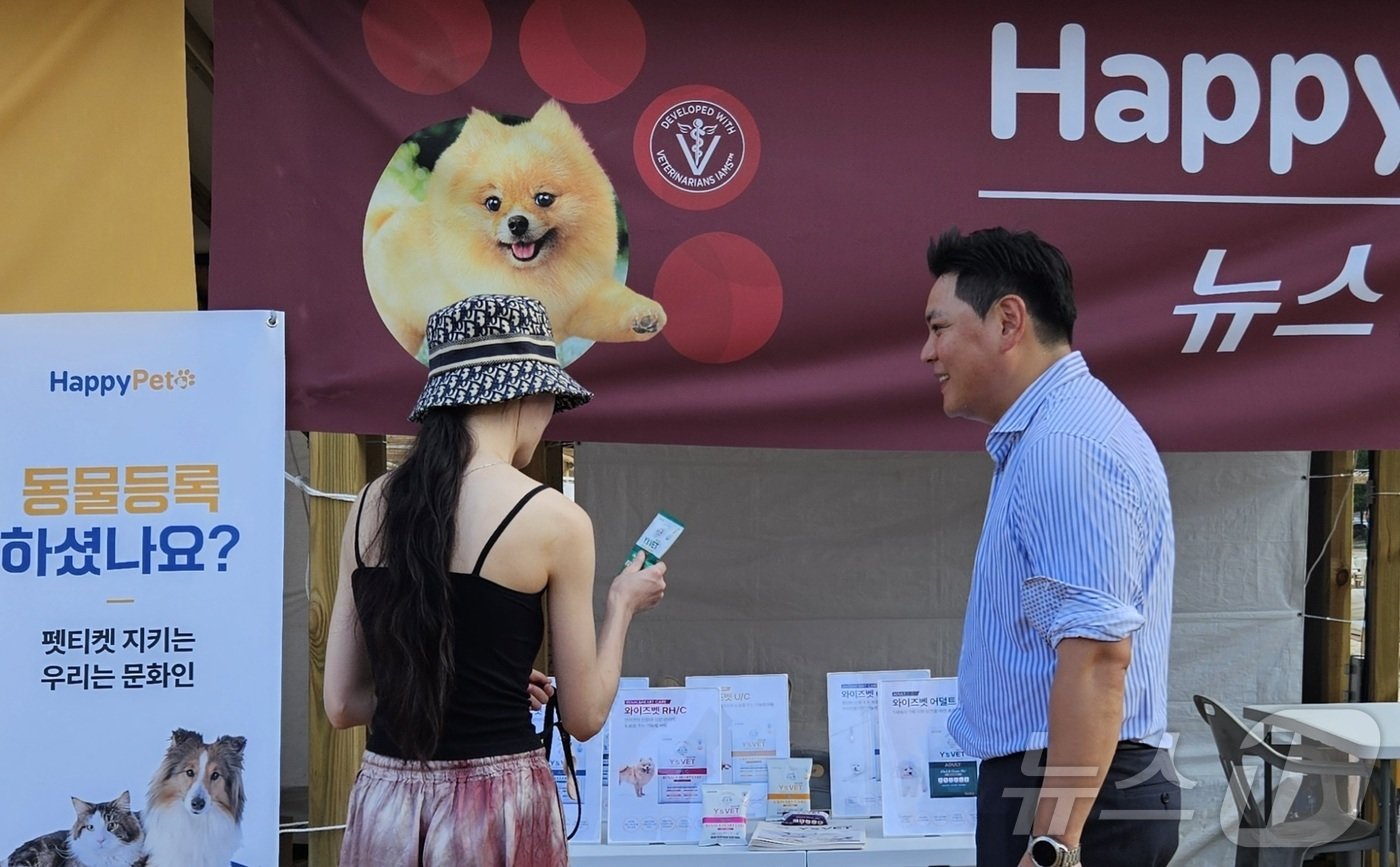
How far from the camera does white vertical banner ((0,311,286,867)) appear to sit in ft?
9.34

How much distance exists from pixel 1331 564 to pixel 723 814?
235cm

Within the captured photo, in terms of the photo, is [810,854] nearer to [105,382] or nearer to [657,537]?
[657,537]

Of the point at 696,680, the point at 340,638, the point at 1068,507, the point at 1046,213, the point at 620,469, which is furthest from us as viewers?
the point at 620,469

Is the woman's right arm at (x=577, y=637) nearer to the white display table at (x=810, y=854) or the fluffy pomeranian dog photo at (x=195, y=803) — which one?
the fluffy pomeranian dog photo at (x=195, y=803)

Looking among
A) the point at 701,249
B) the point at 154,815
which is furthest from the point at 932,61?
the point at 154,815

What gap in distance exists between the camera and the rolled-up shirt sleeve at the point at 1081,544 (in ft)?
5.65

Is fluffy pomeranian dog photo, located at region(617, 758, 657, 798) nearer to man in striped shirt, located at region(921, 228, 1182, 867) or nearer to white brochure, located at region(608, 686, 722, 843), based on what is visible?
white brochure, located at region(608, 686, 722, 843)

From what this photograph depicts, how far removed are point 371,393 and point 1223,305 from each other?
2.09 metres

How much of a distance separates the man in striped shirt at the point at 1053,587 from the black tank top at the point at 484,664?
0.71 m

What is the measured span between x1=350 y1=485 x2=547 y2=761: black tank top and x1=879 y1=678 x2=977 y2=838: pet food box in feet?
5.76


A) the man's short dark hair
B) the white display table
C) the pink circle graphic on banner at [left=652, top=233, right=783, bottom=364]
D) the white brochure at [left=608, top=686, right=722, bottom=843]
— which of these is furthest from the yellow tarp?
the man's short dark hair

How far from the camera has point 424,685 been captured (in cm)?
182

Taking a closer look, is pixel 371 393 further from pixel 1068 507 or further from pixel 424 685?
pixel 1068 507

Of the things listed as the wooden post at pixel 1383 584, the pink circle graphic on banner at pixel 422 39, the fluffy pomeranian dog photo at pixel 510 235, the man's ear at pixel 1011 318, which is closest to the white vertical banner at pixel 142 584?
the fluffy pomeranian dog photo at pixel 510 235
